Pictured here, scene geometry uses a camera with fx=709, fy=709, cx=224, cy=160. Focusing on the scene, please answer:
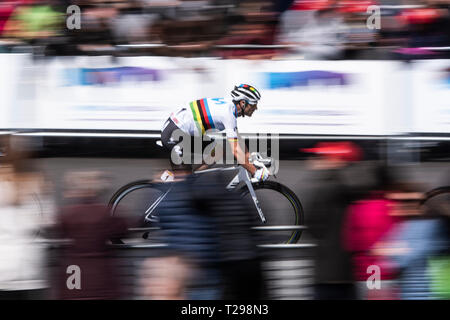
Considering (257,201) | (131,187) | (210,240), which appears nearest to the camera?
(210,240)

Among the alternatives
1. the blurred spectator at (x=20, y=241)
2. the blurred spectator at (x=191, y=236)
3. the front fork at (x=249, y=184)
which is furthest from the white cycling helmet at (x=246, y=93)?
the blurred spectator at (x=191, y=236)

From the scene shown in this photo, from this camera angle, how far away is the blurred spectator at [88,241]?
4.18 metres

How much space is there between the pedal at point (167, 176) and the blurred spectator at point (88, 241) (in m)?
1.38

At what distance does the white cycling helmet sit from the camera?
19.2 ft

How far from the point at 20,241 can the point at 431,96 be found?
351 centimetres

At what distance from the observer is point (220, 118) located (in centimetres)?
576

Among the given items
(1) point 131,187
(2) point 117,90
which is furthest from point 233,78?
(1) point 131,187

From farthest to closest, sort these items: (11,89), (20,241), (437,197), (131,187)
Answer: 1. (11,89)
2. (131,187)
3. (437,197)
4. (20,241)

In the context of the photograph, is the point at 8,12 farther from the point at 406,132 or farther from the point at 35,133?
the point at 406,132

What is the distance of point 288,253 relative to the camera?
5.33 metres

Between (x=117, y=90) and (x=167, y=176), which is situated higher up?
(x=117, y=90)

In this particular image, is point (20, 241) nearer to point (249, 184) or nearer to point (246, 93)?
point (249, 184)

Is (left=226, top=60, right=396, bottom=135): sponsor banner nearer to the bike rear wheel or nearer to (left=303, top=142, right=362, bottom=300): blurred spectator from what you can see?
the bike rear wheel
